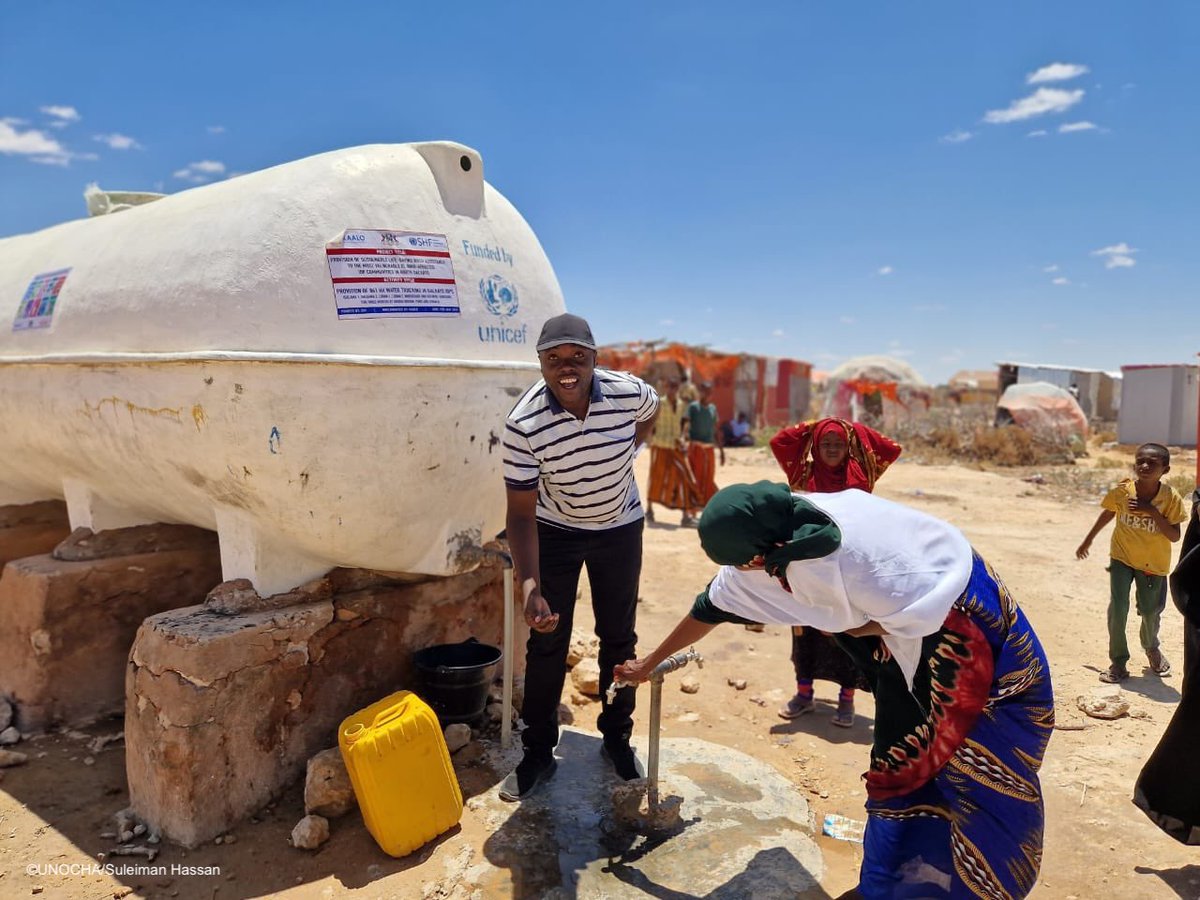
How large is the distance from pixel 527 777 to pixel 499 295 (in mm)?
1863

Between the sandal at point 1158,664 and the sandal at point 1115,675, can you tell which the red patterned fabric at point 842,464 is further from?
the sandal at point 1158,664

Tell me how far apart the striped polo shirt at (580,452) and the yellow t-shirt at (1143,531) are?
278 cm

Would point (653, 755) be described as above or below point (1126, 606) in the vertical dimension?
below

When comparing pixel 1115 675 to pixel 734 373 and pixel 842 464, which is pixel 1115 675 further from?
pixel 734 373

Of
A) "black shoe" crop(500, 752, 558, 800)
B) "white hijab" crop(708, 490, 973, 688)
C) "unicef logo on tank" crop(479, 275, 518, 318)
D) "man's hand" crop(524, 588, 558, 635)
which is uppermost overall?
"unicef logo on tank" crop(479, 275, 518, 318)

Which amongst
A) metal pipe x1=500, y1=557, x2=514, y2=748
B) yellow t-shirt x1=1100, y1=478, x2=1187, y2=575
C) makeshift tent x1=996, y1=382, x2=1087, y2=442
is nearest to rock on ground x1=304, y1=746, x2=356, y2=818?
metal pipe x1=500, y1=557, x2=514, y2=748

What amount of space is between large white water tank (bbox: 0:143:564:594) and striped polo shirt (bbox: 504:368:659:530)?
450 millimetres

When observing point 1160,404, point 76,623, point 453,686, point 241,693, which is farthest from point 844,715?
point 1160,404

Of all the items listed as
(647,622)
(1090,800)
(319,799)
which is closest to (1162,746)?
(1090,800)

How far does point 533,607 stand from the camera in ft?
8.09

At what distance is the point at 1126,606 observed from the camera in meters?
4.00

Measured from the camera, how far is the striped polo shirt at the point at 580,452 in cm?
256

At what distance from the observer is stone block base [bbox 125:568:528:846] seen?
2.61 m

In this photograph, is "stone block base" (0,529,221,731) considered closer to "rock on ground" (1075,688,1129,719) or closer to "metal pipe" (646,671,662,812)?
"metal pipe" (646,671,662,812)
